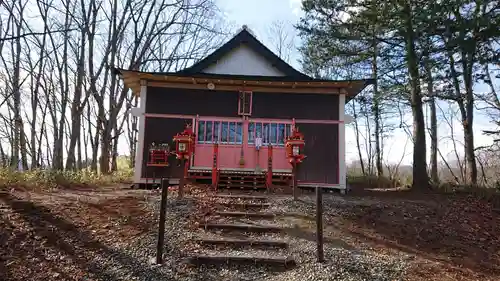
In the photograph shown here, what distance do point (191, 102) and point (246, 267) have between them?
605cm

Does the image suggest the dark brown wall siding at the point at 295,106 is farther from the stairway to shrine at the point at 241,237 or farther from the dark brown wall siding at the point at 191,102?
the stairway to shrine at the point at 241,237

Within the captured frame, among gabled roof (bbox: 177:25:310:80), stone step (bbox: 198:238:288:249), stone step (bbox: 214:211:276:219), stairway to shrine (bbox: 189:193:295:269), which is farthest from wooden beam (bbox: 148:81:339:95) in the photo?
stone step (bbox: 198:238:288:249)

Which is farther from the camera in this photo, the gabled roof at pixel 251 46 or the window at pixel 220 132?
the gabled roof at pixel 251 46

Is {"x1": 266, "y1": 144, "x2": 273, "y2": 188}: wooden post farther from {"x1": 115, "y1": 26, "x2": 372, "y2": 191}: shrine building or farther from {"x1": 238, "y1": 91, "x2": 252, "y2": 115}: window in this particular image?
{"x1": 238, "y1": 91, "x2": 252, "y2": 115}: window

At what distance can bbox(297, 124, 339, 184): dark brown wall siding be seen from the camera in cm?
964

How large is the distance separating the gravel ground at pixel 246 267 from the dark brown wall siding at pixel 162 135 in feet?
Answer: 13.7

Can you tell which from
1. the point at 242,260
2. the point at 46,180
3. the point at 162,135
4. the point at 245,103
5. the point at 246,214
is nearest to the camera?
the point at 242,260

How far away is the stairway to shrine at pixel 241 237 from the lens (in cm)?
472

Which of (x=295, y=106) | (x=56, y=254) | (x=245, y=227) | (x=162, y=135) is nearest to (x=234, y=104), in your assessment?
(x=295, y=106)

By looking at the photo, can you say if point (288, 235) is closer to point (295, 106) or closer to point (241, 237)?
point (241, 237)

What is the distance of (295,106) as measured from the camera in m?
9.86

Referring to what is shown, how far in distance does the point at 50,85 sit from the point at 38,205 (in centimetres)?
1417

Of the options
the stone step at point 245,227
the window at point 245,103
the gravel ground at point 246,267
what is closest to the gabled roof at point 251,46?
the window at point 245,103

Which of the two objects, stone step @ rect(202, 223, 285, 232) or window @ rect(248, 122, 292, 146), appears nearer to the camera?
stone step @ rect(202, 223, 285, 232)
